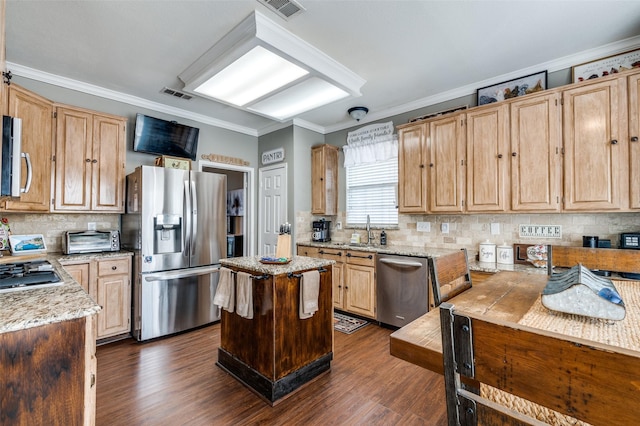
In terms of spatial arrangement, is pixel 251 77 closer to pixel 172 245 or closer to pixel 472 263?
pixel 172 245

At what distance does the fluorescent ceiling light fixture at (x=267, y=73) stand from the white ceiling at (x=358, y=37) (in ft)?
0.27

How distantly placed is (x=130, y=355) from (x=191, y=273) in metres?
0.95

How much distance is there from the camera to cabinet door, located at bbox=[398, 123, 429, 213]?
11.5 ft

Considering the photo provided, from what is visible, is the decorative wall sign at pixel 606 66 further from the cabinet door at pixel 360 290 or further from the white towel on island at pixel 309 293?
the white towel on island at pixel 309 293

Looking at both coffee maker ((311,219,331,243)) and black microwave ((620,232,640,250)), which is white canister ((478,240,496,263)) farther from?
coffee maker ((311,219,331,243))

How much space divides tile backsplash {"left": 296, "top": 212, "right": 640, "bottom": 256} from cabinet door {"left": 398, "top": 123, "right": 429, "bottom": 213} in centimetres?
35

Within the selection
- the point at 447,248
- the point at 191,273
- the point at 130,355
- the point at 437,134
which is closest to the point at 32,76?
the point at 191,273

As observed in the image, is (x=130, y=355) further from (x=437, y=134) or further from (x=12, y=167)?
Result: (x=437, y=134)

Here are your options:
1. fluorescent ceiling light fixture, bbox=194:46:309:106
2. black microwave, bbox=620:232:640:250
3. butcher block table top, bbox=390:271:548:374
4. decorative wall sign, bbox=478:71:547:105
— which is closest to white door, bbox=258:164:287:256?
fluorescent ceiling light fixture, bbox=194:46:309:106

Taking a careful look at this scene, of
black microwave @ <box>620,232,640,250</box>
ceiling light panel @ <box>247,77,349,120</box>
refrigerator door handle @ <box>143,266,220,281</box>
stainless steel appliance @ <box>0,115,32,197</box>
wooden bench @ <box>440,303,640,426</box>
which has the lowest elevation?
refrigerator door handle @ <box>143,266,220,281</box>

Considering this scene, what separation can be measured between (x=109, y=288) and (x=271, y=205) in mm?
2408

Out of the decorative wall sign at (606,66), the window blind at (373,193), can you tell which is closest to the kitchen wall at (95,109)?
the window blind at (373,193)

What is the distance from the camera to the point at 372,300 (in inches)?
141

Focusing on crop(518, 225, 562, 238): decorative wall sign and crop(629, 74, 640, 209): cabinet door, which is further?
crop(518, 225, 562, 238): decorative wall sign
